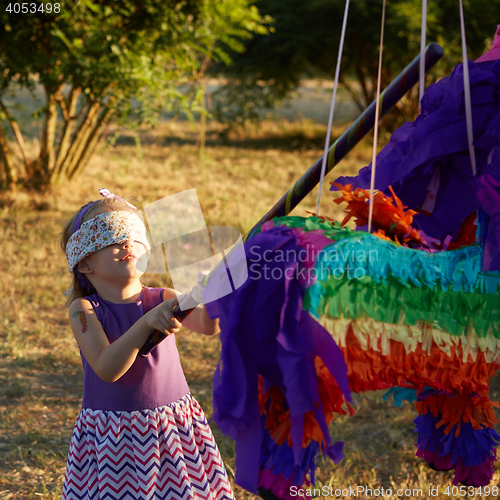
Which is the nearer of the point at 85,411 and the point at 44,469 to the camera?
the point at 85,411

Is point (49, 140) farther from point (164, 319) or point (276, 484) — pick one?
point (276, 484)

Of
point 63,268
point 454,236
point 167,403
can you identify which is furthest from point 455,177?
point 63,268

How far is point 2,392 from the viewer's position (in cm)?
216

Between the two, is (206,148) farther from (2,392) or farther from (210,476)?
(210,476)

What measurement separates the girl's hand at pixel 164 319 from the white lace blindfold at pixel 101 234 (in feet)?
0.60

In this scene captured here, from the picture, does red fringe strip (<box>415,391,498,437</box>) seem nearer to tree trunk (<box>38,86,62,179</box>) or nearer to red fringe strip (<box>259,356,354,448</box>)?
red fringe strip (<box>259,356,354,448</box>)

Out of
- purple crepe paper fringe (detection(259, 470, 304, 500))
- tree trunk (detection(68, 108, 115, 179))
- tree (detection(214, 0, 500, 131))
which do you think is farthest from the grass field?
tree (detection(214, 0, 500, 131))

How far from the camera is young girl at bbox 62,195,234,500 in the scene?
1043 mm

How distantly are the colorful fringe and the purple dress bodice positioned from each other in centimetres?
31

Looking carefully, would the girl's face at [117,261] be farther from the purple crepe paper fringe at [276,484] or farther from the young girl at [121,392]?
the purple crepe paper fringe at [276,484]

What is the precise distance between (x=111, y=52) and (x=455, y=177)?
10.4 ft

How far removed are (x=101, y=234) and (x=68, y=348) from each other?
165cm

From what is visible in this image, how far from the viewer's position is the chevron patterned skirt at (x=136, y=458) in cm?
105

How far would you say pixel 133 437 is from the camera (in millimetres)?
1062
